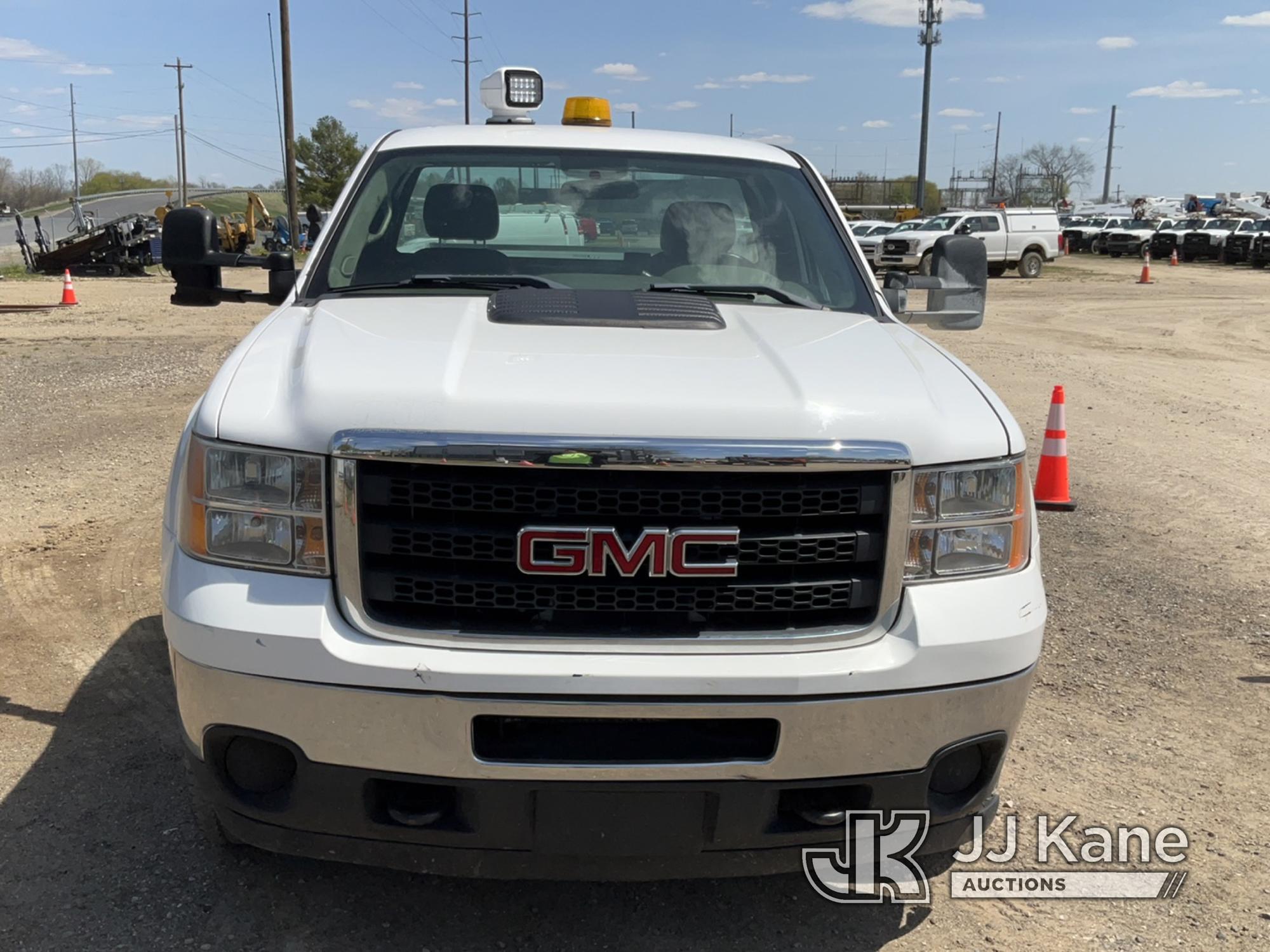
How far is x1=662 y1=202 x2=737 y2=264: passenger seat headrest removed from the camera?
3.85 meters

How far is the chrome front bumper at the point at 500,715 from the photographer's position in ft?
7.30

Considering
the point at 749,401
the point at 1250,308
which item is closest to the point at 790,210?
the point at 749,401

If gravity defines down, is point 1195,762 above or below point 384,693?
below

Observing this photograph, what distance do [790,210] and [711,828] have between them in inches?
93.8

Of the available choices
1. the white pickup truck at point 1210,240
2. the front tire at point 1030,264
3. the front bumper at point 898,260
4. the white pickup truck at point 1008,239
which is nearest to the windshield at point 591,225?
the front bumper at point 898,260

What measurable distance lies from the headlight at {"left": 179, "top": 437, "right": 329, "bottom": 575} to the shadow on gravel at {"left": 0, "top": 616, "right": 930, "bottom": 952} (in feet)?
3.16

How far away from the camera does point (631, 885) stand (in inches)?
116

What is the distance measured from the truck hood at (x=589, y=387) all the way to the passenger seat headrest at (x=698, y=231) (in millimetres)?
933

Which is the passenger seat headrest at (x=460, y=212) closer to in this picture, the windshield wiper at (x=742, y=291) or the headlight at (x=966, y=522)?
the windshield wiper at (x=742, y=291)

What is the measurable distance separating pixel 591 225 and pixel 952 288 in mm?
1250

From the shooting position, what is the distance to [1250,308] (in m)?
21.5

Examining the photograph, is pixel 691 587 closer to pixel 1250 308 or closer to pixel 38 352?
pixel 38 352

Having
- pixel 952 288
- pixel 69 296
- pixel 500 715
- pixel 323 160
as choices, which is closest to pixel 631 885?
pixel 500 715

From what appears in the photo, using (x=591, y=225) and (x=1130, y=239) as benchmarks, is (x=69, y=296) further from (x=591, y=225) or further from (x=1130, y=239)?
(x=1130, y=239)
